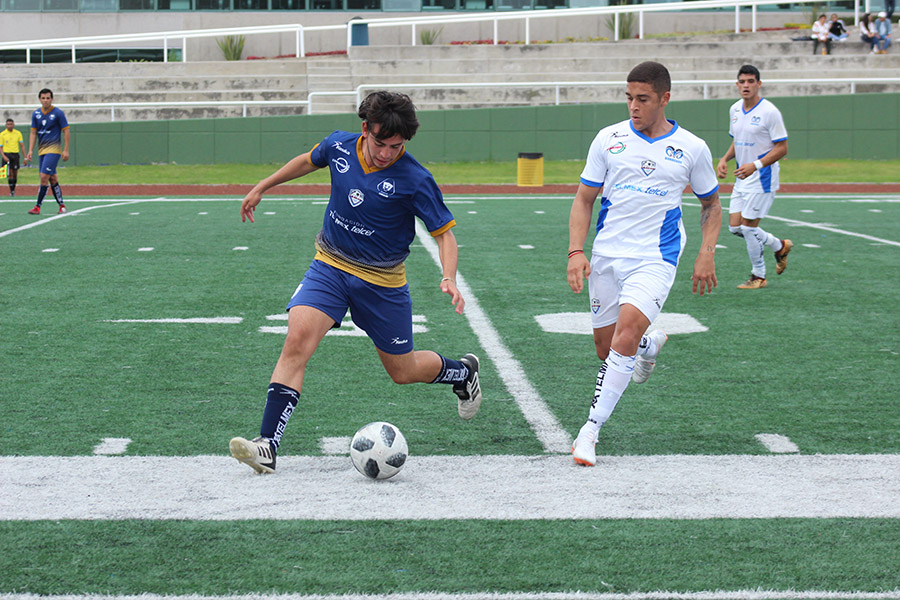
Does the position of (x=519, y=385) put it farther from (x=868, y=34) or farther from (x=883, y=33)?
(x=883, y=33)

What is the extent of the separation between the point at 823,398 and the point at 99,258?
9492 millimetres

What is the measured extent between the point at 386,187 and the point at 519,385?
2195 millimetres

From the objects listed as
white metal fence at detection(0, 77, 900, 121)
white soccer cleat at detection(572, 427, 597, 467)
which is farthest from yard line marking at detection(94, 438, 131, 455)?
white metal fence at detection(0, 77, 900, 121)

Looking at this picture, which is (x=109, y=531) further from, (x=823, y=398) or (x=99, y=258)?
(x=99, y=258)

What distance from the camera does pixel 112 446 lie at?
5.76m

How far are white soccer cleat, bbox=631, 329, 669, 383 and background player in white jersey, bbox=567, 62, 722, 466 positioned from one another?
0.55 m

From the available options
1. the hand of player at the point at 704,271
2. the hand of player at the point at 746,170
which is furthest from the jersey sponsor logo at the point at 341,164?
the hand of player at the point at 746,170

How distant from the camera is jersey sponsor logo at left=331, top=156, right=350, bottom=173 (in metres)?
5.66

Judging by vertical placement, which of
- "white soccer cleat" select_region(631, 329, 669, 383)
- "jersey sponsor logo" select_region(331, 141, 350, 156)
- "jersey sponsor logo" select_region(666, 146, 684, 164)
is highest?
"jersey sponsor logo" select_region(331, 141, 350, 156)

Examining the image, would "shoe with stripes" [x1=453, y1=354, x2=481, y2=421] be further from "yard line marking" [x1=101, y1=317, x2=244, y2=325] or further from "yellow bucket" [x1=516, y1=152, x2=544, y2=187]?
"yellow bucket" [x1=516, y1=152, x2=544, y2=187]

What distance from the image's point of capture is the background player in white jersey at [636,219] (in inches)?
229

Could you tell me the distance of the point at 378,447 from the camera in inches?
204

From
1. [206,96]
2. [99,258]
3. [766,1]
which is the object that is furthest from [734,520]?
[766,1]

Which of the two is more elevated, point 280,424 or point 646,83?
point 646,83
